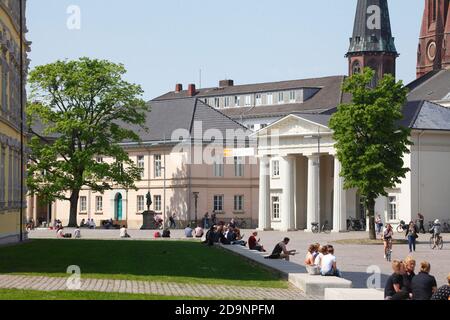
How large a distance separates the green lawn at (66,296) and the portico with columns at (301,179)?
227ft

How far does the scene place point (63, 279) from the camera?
94.9 feet

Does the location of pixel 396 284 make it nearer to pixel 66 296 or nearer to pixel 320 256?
pixel 66 296

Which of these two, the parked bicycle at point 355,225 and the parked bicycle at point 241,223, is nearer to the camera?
the parked bicycle at point 355,225

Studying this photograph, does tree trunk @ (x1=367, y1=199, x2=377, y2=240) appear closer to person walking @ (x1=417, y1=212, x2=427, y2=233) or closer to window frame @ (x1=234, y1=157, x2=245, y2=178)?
person walking @ (x1=417, y1=212, x2=427, y2=233)

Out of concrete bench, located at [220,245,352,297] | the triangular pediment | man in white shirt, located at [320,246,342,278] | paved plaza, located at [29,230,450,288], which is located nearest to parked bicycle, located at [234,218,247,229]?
the triangular pediment

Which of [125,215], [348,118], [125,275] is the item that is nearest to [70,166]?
[125,215]

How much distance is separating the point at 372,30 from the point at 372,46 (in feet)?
8.11

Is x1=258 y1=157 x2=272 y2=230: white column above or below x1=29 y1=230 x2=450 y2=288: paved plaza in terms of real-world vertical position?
above

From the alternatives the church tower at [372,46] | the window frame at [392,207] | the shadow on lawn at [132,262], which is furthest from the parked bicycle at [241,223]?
the shadow on lawn at [132,262]

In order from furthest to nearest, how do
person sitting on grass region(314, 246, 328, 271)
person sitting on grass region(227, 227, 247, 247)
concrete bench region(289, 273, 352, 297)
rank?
person sitting on grass region(227, 227, 247, 247), person sitting on grass region(314, 246, 328, 271), concrete bench region(289, 273, 352, 297)

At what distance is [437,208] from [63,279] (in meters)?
66.0

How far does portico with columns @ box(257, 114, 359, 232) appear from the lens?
9562 centimetres

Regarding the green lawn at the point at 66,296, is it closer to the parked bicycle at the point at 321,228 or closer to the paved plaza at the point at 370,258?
the paved plaza at the point at 370,258

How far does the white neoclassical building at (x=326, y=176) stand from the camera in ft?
298
